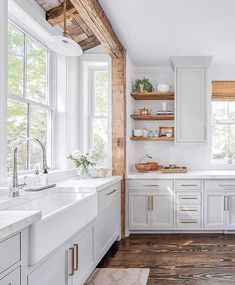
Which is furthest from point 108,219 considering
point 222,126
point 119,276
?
point 222,126

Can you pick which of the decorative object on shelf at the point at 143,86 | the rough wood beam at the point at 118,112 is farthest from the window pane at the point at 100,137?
the decorative object on shelf at the point at 143,86

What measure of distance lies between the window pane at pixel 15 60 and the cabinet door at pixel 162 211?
2500 millimetres

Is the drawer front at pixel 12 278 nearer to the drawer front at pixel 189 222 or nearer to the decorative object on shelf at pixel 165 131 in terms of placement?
the drawer front at pixel 189 222

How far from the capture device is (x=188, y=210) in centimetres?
497

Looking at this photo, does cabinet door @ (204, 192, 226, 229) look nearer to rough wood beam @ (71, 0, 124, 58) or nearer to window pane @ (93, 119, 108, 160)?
window pane @ (93, 119, 108, 160)

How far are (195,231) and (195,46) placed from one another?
254cm

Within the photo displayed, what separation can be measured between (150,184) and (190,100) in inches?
55.2

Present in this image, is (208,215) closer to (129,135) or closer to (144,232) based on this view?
(144,232)

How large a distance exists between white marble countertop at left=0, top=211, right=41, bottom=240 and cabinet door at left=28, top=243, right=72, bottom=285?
0.32m

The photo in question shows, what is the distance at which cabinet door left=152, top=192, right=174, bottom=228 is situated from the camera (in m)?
4.96

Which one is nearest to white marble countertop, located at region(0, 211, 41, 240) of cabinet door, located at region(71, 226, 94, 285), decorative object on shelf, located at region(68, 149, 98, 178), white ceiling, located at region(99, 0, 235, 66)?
cabinet door, located at region(71, 226, 94, 285)

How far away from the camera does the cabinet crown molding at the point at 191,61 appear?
519 centimetres

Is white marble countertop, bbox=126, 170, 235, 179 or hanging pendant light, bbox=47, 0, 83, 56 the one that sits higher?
hanging pendant light, bbox=47, 0, 83, 56

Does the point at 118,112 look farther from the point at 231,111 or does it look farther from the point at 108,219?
the point at 231,111
